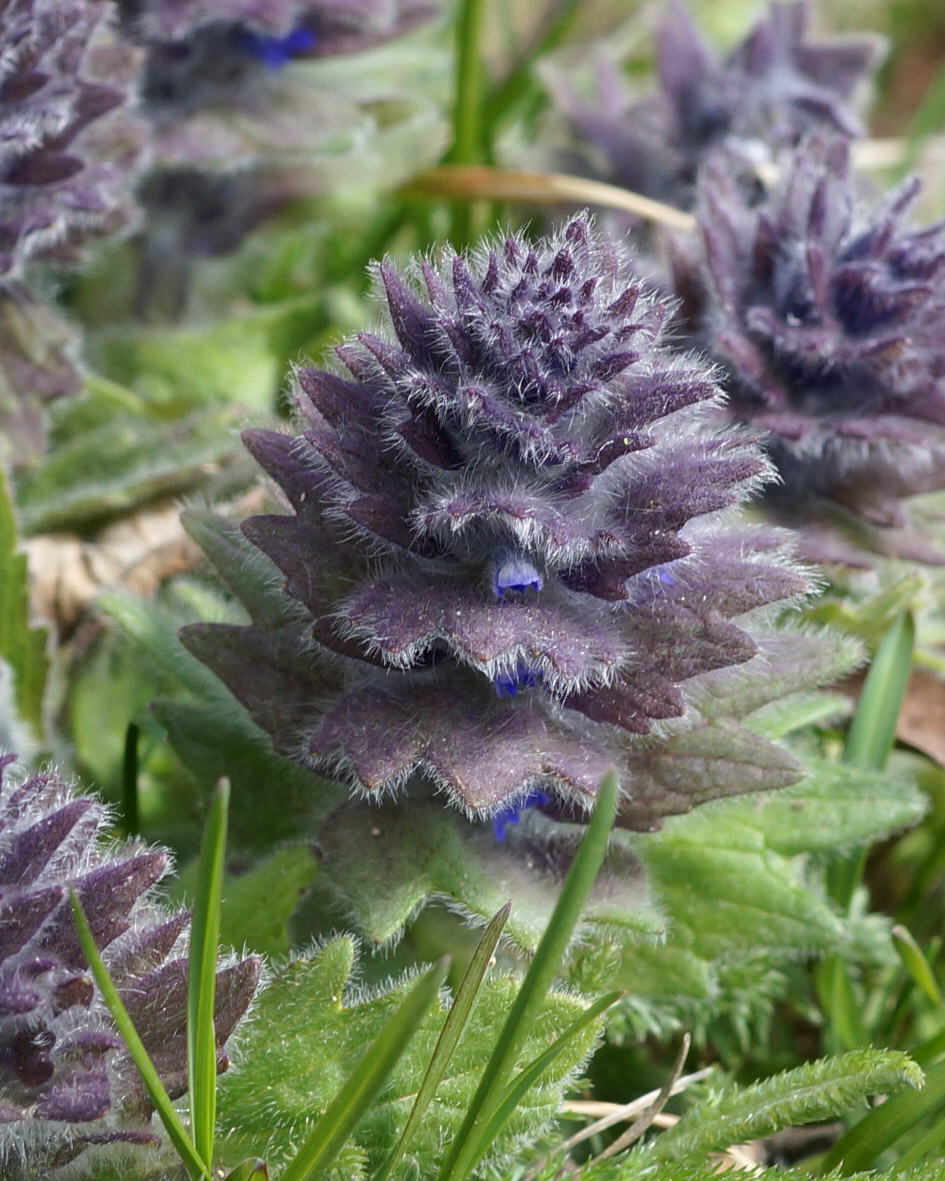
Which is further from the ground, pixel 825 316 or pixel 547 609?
pixel 825 316

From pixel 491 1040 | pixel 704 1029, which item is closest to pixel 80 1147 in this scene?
pixel 491 1040

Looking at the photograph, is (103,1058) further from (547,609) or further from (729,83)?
(729,83)

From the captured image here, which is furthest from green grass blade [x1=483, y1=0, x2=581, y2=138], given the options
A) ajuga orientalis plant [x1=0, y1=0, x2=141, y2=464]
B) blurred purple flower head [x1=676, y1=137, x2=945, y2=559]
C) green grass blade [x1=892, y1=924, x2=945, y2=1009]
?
green grass blade [x1=892, y1=924, x2=945, y2=1009]

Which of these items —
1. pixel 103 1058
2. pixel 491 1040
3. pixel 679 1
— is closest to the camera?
pixel 103 1058

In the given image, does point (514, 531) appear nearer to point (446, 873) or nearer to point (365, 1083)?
point (446, 873)

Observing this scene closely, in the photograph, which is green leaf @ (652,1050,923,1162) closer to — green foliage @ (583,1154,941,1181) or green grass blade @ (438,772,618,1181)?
green foliage @ (583,1154,941,1181)

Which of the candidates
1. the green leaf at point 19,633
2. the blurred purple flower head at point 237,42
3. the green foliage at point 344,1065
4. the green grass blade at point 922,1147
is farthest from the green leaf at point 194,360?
the green grass blade at point 922,1147
